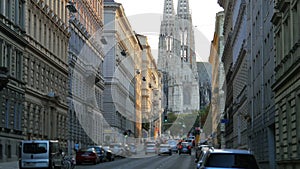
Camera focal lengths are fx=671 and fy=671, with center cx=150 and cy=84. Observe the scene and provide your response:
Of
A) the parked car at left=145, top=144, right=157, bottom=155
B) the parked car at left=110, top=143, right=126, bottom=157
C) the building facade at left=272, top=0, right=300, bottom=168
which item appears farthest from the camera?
the parked car at left=145, top=144, right=157, bottom=155

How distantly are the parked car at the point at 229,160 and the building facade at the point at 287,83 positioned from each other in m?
8.69

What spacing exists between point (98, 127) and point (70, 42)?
19.8m

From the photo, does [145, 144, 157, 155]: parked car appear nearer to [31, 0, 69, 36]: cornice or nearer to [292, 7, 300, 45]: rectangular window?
[31, 0, 69, 36]: cornice

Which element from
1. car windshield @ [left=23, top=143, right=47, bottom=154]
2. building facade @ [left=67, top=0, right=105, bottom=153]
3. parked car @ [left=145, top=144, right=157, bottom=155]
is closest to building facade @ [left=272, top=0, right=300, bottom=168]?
car windshield @ [left=23, top=143, right=47, bottom=154]

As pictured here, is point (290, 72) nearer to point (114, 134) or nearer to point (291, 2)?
point (291, 2)

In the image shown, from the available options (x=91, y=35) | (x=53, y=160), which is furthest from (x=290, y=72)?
(x=91, y=35)

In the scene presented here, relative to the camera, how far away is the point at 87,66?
268 feet

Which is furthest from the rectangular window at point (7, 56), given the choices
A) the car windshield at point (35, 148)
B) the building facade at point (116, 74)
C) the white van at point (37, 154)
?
the building facade at point (116, 74)

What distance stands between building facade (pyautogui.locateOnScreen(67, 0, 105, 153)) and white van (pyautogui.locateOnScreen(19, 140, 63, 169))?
28845mm

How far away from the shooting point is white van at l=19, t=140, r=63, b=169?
36.7m

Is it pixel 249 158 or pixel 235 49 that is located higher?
pixel 235 49

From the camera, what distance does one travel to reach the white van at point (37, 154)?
36.7 metres

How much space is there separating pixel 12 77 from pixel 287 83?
976 inches

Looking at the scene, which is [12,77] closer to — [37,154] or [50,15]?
[37,154]
